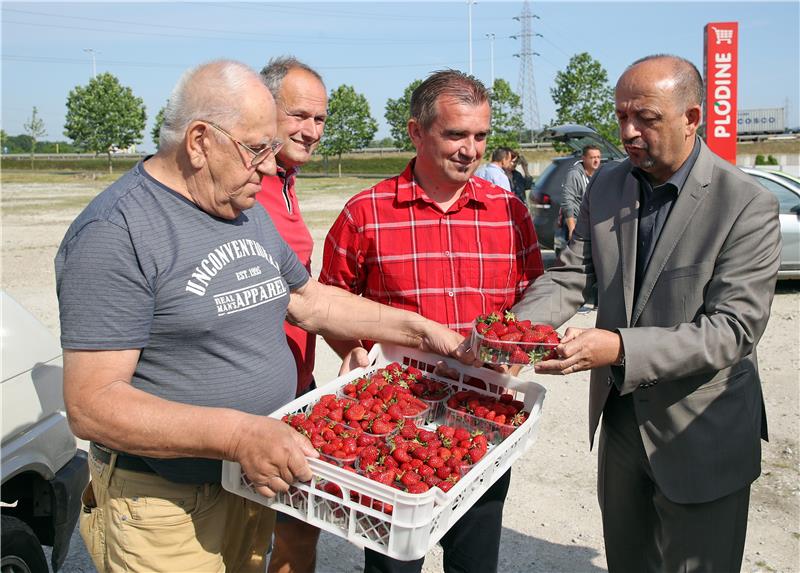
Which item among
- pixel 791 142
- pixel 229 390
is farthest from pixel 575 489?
pixel 791 142

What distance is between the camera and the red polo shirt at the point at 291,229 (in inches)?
135

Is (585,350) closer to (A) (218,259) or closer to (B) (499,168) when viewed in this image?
(A) (218,259)

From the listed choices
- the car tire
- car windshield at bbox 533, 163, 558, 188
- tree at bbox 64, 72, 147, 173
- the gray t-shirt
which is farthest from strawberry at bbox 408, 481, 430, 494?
tree at bbox 64, 72, 147, 173

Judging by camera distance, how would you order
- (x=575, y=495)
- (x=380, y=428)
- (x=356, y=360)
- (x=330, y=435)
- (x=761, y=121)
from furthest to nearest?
1. (x=761, y=121)
2. (x=575, y=495)
3. (x=356, y=360)
4. (x=380, y=428)
5. (x=330, y=435)

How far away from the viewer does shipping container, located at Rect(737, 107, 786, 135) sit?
205 ft

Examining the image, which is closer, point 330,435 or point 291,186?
point 330,435

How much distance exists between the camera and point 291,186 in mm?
3691

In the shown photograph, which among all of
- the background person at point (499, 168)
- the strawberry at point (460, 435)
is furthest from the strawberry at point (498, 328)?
the background person at point (499, 168)

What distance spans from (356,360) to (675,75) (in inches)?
70.9

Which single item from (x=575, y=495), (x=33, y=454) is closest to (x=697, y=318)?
(x=575, y=495)

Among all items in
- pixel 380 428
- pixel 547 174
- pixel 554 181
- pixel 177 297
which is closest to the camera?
pixel 177 297

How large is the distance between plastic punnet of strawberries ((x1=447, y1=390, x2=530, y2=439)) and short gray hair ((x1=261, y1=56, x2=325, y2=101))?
67.2 inches

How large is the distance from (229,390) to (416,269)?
1186 mm

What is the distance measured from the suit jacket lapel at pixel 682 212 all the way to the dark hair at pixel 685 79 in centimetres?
21
